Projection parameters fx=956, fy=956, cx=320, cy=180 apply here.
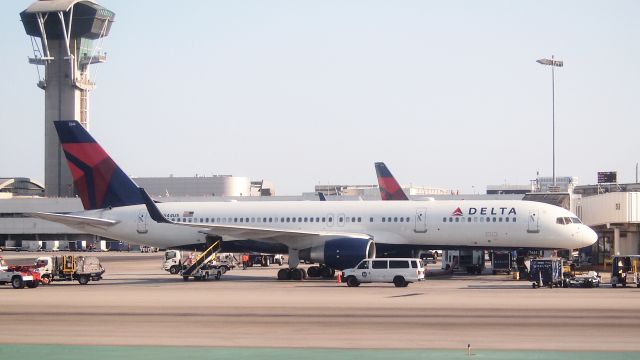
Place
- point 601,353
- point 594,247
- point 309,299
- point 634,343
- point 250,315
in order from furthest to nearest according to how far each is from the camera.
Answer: point 594,247, point 309,299, point 250,315, point 634,343, point 601,353

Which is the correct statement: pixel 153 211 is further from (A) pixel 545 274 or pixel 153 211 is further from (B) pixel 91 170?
(A) pixel 545 274

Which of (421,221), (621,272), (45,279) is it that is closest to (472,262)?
(421,221)

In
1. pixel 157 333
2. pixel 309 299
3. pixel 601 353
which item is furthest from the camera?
pixel 309 299

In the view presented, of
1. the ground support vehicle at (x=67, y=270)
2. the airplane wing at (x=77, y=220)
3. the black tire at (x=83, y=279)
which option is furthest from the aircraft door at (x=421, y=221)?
the black tire at (x=83, y=279)

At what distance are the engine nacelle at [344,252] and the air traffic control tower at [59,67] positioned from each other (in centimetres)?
12826

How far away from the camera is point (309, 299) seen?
4478cm

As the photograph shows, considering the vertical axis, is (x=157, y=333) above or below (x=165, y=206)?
below

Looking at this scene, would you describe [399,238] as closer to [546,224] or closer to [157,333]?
[546,224]

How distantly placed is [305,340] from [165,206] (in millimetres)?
40640

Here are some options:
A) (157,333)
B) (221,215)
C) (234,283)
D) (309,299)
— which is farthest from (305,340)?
(221,215)

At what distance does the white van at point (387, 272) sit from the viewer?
5359 cm

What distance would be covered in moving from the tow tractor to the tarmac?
150 cm

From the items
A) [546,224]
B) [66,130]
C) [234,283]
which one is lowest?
[234,283]

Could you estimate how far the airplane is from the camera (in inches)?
2365
